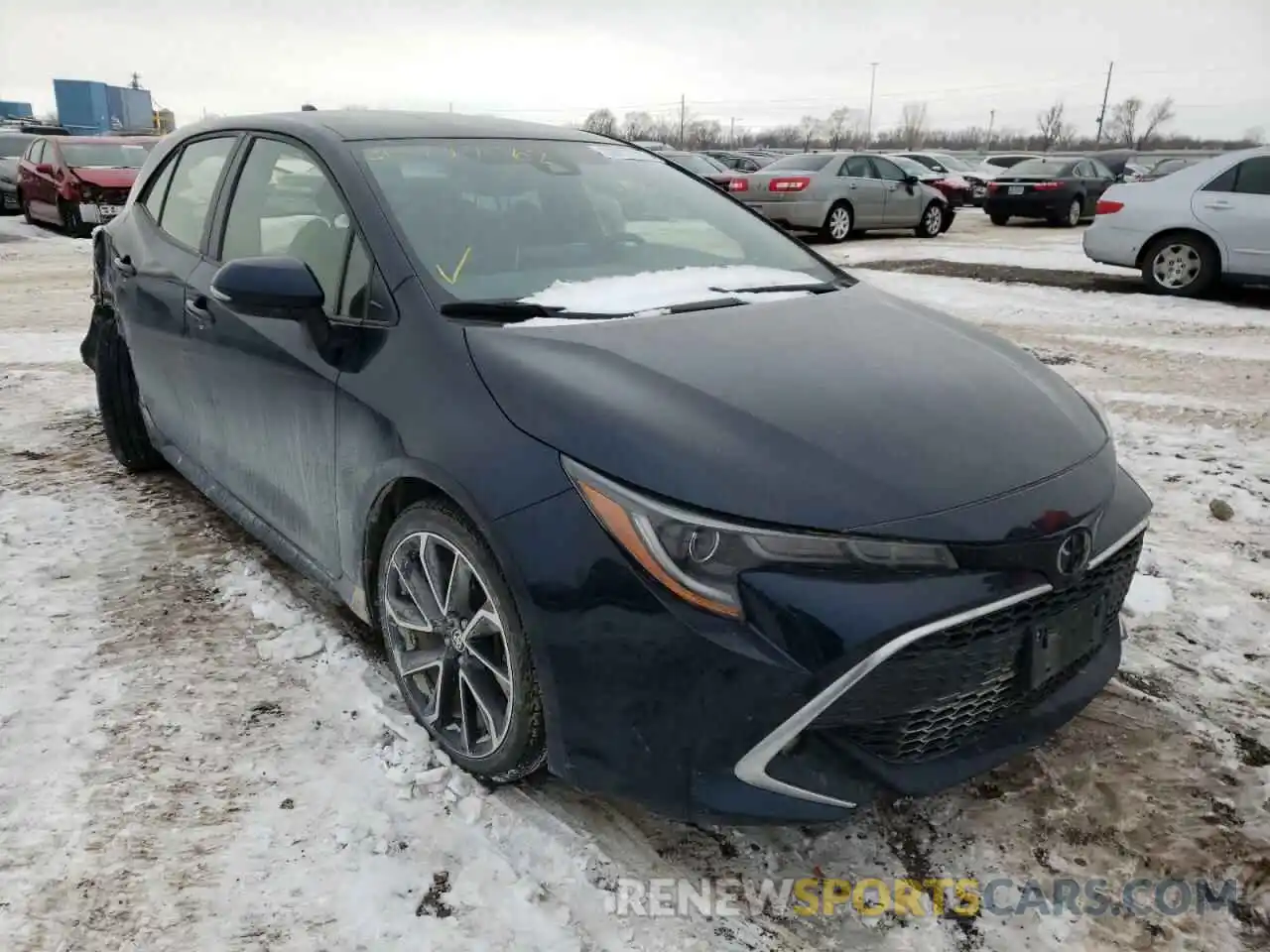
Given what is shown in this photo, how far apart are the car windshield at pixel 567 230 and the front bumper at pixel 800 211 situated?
12.1 metres

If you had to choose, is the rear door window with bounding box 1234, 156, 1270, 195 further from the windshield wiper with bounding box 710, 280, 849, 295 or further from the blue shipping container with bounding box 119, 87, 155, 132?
the blue shipping container with bounding box 119, 87, 155, 132

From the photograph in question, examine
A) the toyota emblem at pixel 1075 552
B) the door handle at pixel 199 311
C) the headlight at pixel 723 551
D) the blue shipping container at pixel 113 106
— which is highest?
the blue shipping container at pixel 113 106

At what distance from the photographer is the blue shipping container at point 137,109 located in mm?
61219

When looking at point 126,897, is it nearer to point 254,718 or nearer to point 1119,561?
point 254,718

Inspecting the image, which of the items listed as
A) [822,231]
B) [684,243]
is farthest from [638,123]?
[684,243]

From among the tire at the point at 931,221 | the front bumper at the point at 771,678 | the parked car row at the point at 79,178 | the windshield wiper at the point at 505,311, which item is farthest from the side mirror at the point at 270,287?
the tire at the point at 931,221

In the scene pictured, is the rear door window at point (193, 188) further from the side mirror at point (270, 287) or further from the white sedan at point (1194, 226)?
the white sedan at point (1194, 226)

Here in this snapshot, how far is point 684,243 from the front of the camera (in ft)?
9.98

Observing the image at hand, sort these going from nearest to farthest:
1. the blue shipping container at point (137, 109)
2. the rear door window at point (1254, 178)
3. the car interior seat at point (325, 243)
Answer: the car interior seat at point (325, 243) < the rear door window at point (1254, 178) < the blue shipping container at point (137, 109)

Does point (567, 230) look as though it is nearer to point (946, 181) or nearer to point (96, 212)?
point (96, 212)

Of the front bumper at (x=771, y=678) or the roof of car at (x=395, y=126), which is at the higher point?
the roof of car at (x=395, y=126)

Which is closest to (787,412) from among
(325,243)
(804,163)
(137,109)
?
(325,243)

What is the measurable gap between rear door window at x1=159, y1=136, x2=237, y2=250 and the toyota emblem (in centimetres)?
295

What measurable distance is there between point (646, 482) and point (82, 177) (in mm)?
15296
